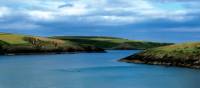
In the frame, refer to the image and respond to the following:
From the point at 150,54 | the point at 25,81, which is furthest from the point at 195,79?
the point at 150,54

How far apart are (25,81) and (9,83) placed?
3.54 meters

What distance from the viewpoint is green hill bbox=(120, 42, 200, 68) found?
112625mm

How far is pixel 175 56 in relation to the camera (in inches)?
4710

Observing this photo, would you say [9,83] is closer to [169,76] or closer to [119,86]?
[119,86]

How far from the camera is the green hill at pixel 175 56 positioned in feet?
370

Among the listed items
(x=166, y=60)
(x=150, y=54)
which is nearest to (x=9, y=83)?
(x=166, y=60)

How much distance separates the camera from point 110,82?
3034 inches

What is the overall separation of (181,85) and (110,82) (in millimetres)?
10423

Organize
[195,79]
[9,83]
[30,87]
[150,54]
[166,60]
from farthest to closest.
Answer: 1. [150,54]
2. [166,60]
3. [195,79]
4. [9,83]
5. [30,87]

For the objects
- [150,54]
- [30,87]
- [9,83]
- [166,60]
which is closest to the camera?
[30,87]

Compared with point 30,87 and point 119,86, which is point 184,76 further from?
point 30,87

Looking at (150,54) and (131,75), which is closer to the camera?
(131,75)

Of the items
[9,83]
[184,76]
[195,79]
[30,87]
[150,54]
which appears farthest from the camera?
[150,54]

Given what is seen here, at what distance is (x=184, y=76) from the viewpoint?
286 ft
